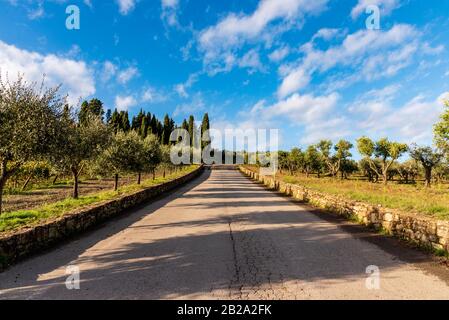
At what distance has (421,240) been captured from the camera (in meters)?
8.08

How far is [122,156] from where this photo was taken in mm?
23062

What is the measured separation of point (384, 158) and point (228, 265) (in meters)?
63.3

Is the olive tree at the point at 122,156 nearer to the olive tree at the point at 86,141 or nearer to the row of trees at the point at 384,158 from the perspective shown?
the olive tree at the point at 86,141

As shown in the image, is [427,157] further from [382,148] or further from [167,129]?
[167,129]

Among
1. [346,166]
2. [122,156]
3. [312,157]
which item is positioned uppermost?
[312,157]

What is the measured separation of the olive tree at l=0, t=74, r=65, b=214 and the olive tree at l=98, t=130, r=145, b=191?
11.5 meters

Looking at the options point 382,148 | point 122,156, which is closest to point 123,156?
point 122,156

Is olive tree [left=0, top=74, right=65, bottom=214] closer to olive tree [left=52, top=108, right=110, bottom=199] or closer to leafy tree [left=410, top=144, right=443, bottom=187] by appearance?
olive tree [left=52, top=108, right=110, bottom=199]

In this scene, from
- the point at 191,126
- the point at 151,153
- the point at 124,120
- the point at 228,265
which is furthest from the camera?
the point at 191,126

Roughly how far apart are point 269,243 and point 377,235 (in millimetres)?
3964

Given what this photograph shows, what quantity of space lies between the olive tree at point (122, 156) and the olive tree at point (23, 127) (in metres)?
11.5
